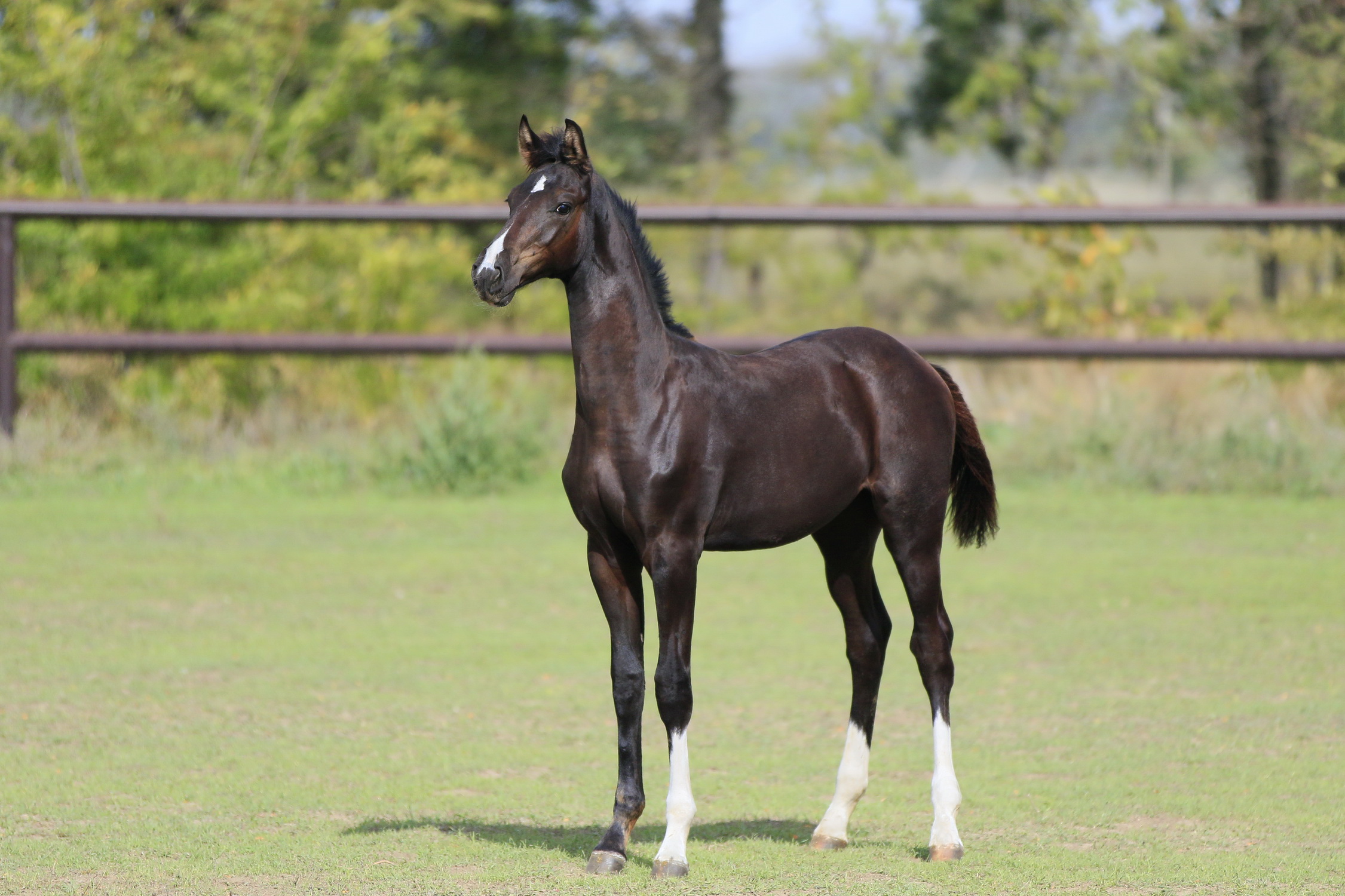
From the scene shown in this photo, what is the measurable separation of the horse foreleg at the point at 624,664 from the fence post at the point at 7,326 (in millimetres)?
7764

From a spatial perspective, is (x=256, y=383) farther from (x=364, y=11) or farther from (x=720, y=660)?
(x=364, y=11)

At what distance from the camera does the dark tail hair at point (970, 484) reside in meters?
5.14

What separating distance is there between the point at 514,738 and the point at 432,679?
978 millimetres

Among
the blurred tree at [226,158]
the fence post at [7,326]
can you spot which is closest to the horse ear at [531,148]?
the fence post at [7,326]

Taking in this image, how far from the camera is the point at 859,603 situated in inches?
194

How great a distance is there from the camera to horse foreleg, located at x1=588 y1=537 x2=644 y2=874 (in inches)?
169

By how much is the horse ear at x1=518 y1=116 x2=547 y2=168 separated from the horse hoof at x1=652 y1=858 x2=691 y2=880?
6.36 feet

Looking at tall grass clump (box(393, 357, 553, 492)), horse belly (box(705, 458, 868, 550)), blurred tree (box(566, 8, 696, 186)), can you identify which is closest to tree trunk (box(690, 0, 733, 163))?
blurred tree (box(566, 8, 696, 186))

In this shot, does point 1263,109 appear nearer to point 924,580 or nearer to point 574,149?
point 924,580

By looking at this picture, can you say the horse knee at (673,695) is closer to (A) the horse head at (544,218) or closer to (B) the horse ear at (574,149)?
(A) the horse head at (544,218)

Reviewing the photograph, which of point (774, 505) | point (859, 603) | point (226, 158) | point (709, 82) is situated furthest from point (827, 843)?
point (709, 82)

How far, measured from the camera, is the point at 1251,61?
21938 mm

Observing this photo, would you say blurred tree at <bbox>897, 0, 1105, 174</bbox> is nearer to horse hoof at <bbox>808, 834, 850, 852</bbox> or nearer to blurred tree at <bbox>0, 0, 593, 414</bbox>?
blurred tree at <bbox>0, 0, 593, 414</bbox>

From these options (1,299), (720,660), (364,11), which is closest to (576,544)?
(720,660)
